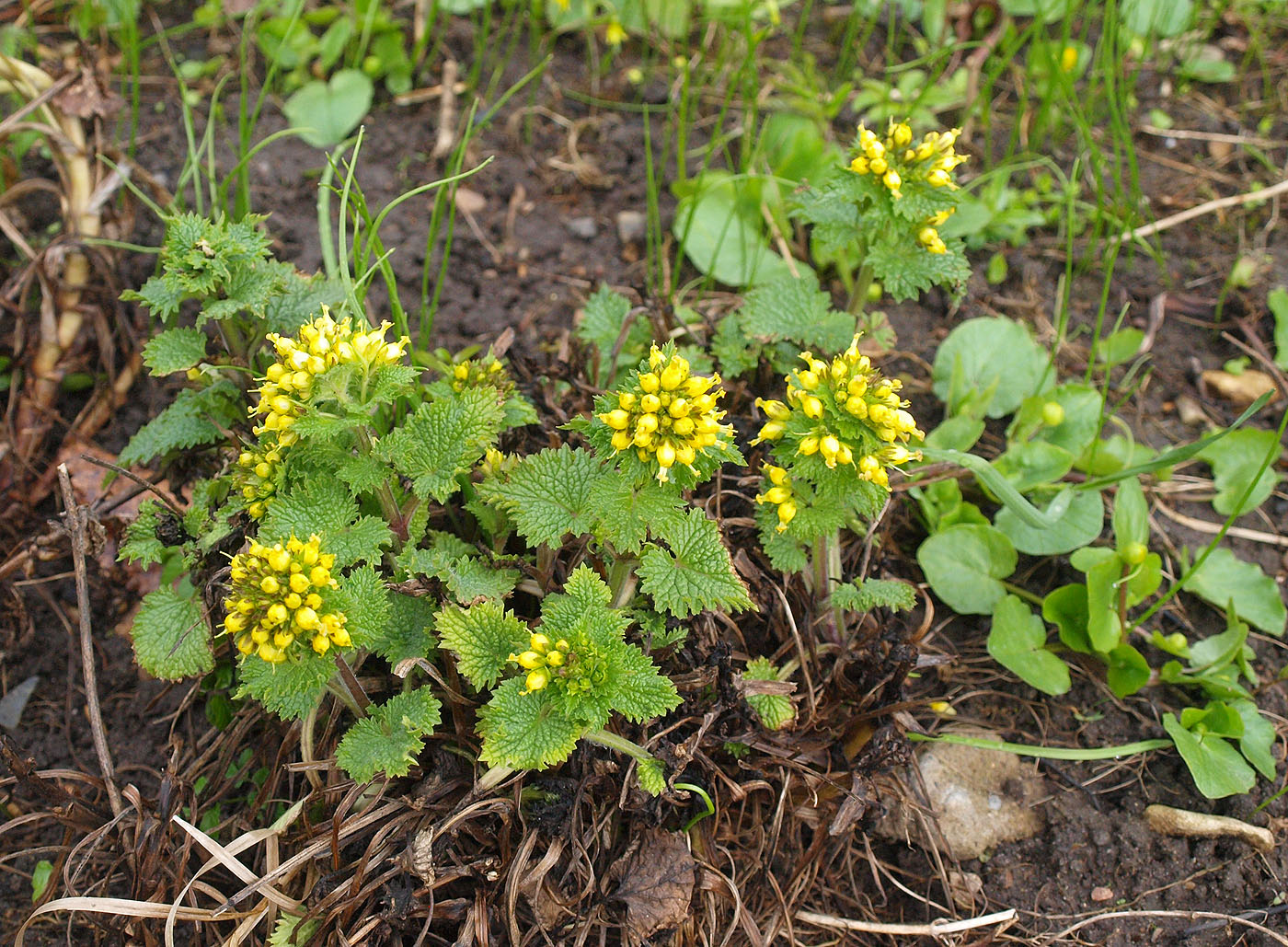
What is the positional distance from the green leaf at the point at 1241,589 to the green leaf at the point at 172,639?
8.64 ft

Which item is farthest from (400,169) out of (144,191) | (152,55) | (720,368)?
(720,368)

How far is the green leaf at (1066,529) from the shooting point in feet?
9.17

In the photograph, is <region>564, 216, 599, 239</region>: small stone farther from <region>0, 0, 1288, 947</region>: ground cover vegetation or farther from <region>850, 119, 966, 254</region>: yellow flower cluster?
<region>850, 119, 966, 254</region>: yellow flower cluster

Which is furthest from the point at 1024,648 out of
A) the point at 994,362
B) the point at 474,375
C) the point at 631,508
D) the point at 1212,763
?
the point at 474,375

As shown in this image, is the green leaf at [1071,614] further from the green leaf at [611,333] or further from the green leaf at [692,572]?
the green leaf at [611,333]

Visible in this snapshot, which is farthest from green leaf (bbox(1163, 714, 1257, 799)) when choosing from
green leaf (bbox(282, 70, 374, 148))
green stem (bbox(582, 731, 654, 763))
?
green leaf (bbox(282, 70, 374, 148))

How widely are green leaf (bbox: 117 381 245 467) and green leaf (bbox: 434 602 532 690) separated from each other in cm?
90

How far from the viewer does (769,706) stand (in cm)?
237

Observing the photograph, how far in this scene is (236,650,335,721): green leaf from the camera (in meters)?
1.86

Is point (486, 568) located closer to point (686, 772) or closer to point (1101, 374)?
point (686, 772)

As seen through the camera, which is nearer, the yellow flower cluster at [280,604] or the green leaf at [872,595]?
the yellow flower cluster at [280,604]

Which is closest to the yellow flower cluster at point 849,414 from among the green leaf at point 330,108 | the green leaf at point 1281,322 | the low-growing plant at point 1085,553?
the low-growing plant at point 1085,553

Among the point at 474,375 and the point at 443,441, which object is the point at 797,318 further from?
the point at 443,441

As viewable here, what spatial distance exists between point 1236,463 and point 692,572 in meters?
2.09
